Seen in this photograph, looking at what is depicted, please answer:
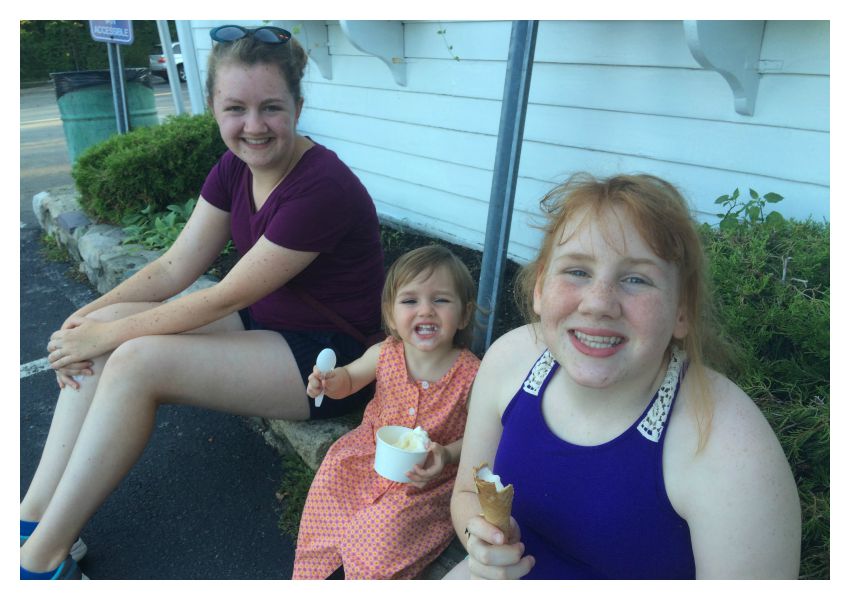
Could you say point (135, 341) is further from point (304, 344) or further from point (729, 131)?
point (729, 131)

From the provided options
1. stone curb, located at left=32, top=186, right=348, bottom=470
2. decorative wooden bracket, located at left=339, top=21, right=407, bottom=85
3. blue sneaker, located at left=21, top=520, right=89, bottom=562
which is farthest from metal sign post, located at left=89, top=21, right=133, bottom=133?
blue sneaker, located at left=21, top=520, right=89, bottom=562

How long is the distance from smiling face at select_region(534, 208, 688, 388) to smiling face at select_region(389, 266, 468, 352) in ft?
2.60

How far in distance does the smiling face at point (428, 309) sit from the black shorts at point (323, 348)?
1.44 feet

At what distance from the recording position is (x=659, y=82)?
2.97 meters

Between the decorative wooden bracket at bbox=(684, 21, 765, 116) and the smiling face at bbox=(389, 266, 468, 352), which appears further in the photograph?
the decorative wooden bracket at bbox=(684, 21, 765, 116)

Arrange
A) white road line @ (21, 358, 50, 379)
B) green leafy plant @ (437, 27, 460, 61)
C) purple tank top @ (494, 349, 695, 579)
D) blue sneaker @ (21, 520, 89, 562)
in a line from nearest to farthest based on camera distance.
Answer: purple tank top @ (494, 349, 695, 579)
blue sneaker @ (21, 520, 89, 562)
white road line @ (21, 358, 50, 379)
green leafy plant @ (437, 27, 460, 61)

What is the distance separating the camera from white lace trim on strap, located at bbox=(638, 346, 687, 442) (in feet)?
4.14

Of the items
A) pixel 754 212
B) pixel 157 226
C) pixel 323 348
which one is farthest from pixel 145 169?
pixel 754 212

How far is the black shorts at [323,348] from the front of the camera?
2355 millimetres

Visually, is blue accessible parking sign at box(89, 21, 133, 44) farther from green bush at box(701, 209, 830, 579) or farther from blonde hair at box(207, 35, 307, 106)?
green bush at box(701, 209, 830, 579)

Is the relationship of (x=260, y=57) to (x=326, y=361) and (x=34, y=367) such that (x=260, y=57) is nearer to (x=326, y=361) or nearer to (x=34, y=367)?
(x=326, y=361)

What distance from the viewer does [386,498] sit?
6.33ft

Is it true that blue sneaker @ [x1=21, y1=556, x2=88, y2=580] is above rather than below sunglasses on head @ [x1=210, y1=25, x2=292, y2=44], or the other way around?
below

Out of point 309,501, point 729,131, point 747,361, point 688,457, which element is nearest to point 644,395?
point 688,457
